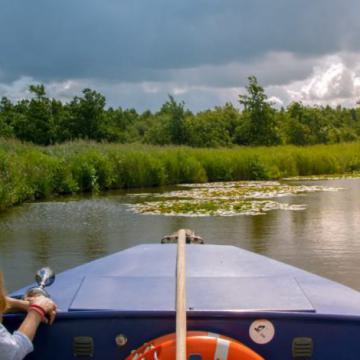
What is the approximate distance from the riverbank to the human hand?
49.5ft

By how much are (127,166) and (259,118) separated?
22.9m

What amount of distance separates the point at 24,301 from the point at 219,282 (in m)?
0.95

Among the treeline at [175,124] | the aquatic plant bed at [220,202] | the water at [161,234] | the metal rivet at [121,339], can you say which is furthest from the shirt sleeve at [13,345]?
the treeline at [175,124]

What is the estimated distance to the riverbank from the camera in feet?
67.7

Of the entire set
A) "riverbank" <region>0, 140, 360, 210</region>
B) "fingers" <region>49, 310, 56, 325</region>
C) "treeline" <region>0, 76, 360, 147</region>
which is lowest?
"fingers" <region>49, 310, 56, 325</region>

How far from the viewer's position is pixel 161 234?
1245 cm

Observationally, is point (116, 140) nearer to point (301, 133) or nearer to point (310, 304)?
point (301, 133)

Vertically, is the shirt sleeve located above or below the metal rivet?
above

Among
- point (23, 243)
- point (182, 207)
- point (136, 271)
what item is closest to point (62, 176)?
point (182, 207)

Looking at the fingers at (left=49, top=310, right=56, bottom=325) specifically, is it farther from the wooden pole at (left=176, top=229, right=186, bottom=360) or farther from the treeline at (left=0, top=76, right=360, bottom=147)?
the treeline at (left=0, top=76, right=360, bottom=147)

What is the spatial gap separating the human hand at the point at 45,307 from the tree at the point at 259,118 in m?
43.9

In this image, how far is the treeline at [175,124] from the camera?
153 ft

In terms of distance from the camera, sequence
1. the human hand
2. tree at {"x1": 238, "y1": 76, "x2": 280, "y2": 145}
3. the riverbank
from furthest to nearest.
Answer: tree at {"x1": 238, "y1": 76, "x2": 280, "y2": 145} → the riverbank → the human hand

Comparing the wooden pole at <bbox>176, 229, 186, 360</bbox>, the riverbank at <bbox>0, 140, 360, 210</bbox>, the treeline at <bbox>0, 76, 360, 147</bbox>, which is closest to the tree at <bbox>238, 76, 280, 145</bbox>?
the treeline at <bbox>0, 76, 360, 147</bbox>
